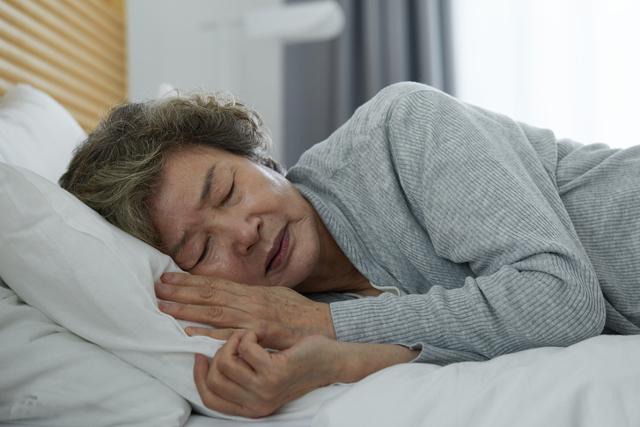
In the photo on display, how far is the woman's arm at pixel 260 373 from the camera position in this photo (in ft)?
2.84

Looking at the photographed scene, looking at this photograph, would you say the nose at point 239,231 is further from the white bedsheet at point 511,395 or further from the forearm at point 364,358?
the white bedsheet at point 511,395

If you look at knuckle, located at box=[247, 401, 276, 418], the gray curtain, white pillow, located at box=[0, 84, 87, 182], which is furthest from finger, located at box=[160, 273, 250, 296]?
the gray curtain

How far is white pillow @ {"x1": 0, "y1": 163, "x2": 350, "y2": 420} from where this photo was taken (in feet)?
2.98

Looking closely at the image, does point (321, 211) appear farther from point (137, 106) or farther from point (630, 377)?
point (630, 377)

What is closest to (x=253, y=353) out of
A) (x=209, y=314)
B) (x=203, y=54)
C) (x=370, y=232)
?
(x=209, y=314)

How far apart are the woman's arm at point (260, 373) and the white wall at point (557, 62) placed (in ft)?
→ 7.16

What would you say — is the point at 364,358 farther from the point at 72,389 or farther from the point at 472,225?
the point at 72,389

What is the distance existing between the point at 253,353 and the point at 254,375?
3 centimetres

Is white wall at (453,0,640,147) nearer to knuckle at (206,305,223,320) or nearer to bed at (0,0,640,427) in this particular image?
bed at (0,0,640,427)

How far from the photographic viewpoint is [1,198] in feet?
3.06

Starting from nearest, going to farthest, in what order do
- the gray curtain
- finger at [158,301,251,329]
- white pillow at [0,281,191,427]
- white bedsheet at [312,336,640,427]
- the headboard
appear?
1. white bedsheet at [312,336,640,427]
2. white pillow at [0,281,191,427]
3. finger at [158,301,251,329]
4. the headboard
5. the gray curtain

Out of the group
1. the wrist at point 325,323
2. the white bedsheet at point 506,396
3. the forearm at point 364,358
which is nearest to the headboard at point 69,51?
the wrist at point 325,323

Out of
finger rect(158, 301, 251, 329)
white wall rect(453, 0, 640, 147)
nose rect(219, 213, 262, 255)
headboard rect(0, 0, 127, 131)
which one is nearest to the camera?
finger rect(158, 301, 251, 329)

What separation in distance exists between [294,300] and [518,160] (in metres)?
0.47
